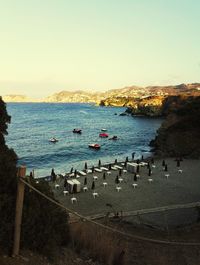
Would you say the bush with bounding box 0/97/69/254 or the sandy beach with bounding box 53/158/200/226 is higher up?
the bush with bounding box 0/97/69/254

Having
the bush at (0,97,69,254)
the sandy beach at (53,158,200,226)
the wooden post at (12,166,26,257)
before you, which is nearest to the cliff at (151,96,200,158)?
the sandy beach at (53,158,200,226)

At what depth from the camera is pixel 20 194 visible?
23.2 feet

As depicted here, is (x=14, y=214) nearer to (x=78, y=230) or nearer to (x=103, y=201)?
(x=78, y=230)

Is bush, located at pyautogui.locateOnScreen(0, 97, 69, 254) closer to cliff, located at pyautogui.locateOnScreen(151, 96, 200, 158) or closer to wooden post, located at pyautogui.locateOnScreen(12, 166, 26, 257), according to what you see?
wooden post, located at pyautogui.locateOnScreen(12, 166, 26, 257)

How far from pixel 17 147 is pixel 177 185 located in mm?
47345

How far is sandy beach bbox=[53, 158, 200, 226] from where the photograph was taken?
27.3m

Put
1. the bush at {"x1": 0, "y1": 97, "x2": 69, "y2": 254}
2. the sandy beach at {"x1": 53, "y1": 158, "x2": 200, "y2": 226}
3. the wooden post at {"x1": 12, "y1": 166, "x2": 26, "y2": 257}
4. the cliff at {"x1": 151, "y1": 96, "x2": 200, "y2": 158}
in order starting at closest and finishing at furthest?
the wooden post at {"x1": 12, "y1": 166, "x2": 26, "y2": 257} → the bush at {"x1": 0, "y1": 97, "x2": 69, "y2": 254} → the sandy beach at {"x1": 53, "y1": 158, "x2": 200, "y2": 226} → the cliff at {"x1": 151, "y1": 96, "x2": 200, "y2": 158}

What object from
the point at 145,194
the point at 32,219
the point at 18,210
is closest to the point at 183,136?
the point at 145,194

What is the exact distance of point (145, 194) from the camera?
33.2 m

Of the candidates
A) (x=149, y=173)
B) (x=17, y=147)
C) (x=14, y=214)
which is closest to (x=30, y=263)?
(x=14, y=214)

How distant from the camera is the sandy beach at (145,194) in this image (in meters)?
27.3

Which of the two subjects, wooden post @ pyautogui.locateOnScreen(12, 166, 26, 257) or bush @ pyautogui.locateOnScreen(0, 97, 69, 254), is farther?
bush @ pyautogui.locateOnScreen(0, 97, 69, 254)

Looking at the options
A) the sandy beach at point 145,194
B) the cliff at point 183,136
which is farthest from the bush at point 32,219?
the cliff at point 183,136

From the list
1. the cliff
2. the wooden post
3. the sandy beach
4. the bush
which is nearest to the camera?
the wooden post
